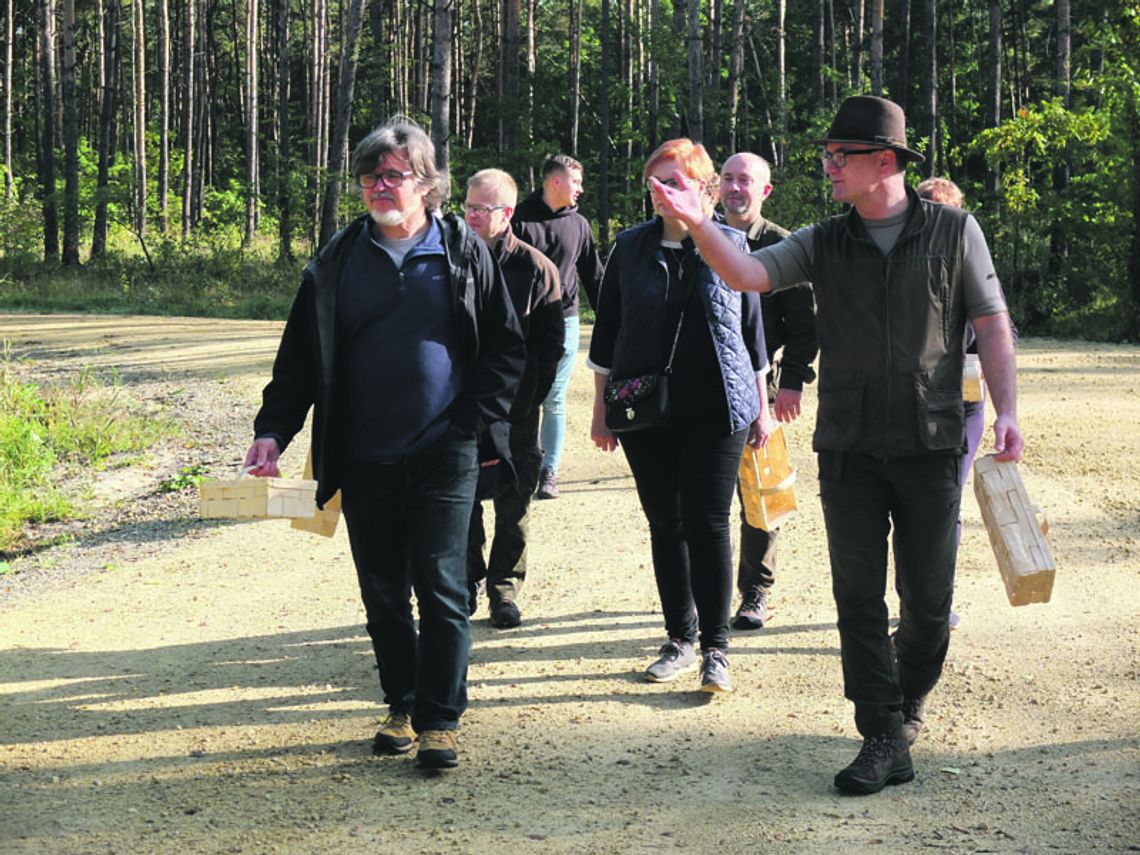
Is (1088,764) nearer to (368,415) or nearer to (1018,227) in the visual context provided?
(368,415)

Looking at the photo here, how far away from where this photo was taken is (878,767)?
461 cm

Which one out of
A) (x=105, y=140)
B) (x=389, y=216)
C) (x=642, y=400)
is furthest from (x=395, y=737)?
(x=105, y=140)

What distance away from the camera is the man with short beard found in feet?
15.9

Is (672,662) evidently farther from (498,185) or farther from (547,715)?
(498,185)

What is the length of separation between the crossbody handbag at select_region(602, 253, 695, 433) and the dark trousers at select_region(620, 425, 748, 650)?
115 millimetres

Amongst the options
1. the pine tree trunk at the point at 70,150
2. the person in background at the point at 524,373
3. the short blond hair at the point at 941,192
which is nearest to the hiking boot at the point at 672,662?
the person in background at the point at 524,373

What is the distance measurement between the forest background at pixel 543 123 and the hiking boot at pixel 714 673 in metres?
2.37

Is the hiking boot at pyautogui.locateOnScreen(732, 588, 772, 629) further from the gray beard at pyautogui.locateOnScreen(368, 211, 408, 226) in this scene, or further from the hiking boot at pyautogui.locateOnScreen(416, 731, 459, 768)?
the gray beard at pyautogui.locateOnScreen(368, 211, 408, 226)

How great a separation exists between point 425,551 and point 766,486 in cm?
220

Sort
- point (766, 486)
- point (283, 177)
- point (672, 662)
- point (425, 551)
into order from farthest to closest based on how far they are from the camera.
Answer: point (283, 177)
point (766, 486)
point (672, 662)
point (425, 551)

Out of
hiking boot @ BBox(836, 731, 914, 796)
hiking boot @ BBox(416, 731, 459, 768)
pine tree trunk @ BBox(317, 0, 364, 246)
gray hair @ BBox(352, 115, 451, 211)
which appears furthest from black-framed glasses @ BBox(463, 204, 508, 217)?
pine tree trunk @ BBox(317, 0, 364, 246)

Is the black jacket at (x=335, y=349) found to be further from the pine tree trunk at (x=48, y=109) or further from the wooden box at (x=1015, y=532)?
the pine tree trunk at (x=48, y=109)

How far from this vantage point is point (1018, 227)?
2327cm

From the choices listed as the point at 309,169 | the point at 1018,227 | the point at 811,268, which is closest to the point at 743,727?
the point at 811,268
